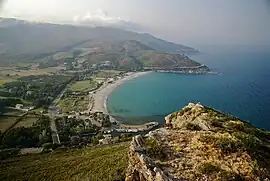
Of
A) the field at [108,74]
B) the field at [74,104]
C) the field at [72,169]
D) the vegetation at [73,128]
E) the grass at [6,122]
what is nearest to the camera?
the field at [72,169]

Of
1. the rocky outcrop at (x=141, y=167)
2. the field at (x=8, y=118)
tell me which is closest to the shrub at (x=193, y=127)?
the rocky outcrop at (x=141, y=167)

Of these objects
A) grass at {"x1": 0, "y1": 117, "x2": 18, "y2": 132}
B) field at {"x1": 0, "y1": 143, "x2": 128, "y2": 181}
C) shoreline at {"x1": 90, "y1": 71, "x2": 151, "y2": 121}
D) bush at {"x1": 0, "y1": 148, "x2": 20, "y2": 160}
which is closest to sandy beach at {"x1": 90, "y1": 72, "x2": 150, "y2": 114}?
shoreline at {"x1": 90, "y1": 71, "x2": 151, "y2": 121}

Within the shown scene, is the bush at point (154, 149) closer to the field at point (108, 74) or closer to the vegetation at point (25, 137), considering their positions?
the vegetation at point (25, 137)

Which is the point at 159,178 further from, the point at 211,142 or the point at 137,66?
the point at 137,66

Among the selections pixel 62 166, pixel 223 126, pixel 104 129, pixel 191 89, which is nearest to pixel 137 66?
pixel 191 89

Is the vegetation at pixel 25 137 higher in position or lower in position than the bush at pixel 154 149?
lower
